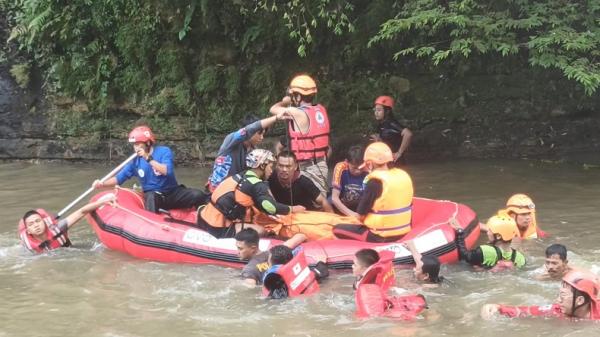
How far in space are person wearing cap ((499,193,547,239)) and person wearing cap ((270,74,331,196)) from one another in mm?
1926

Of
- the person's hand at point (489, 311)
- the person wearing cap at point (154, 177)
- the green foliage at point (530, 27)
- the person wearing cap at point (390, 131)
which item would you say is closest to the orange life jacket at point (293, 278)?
the person's hand at point (489, 311)

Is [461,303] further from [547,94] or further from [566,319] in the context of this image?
[547,94]

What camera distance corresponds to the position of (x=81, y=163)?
11.5 meters

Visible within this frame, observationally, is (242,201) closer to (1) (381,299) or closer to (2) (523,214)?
A: (1) (381,299)

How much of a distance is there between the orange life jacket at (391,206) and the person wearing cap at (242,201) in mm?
833

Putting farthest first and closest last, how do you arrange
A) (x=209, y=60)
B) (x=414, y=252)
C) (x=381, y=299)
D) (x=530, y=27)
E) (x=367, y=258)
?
1. (x=209, y=60)
2. (x=530, y=27)
3. (x=414, y=252)
4. (x=367, y=258)
5. (x=381, y=299)

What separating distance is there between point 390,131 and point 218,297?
4.75 meters

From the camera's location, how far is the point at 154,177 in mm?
7398

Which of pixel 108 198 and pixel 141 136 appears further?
pixel 141 136

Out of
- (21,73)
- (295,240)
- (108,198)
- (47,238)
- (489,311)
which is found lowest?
(489,311)

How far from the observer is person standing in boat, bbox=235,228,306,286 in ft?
18.9

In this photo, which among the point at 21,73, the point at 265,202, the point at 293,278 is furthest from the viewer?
the point at 21,73

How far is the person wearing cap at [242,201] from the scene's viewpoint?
6246mm

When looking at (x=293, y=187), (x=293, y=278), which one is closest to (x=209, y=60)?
(x=293, y=187)
